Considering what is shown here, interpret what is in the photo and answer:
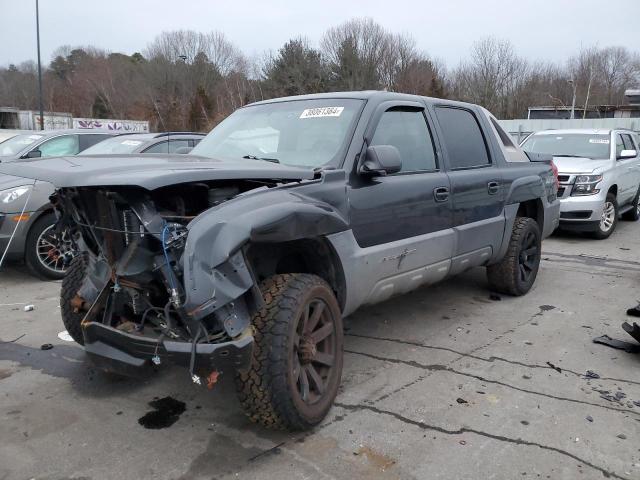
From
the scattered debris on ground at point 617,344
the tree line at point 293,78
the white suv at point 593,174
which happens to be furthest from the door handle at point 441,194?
the tree line at point 293,78

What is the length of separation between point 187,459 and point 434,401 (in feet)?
4.95

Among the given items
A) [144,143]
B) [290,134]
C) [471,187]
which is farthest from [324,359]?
[144,143]

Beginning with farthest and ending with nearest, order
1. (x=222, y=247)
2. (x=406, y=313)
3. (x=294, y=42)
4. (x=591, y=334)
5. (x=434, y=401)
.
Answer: (x=294, y=42) → (x=406, y=313) → (x=591, y=334) → (x=434, y=401) → (x=222, y=247)

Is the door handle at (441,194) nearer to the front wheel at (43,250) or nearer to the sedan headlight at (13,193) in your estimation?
the front wheel at (43,250)

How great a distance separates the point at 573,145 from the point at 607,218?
153 cm

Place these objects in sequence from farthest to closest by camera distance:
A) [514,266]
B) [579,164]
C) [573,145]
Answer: [573,145], [579,164], [514,266]

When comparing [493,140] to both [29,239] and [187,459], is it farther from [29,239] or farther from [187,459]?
[29,239]

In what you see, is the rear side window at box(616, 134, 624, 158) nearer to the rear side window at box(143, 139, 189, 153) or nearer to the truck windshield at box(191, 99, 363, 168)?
the rear side window at box(143, 139, 189, 153)

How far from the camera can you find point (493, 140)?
16.8 ft

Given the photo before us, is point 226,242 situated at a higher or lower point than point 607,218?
higher

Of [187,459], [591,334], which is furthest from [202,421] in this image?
[591,334]

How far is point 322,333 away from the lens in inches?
123

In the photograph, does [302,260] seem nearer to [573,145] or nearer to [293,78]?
[573,145]

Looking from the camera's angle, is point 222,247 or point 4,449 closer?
point 222,247
